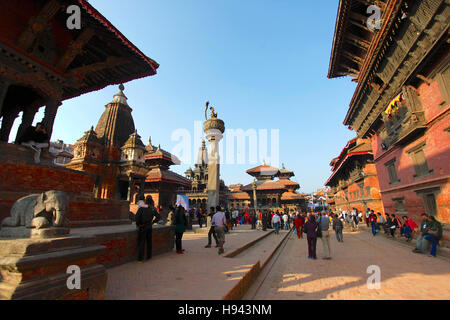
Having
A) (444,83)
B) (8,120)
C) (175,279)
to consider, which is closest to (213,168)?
(175,279)

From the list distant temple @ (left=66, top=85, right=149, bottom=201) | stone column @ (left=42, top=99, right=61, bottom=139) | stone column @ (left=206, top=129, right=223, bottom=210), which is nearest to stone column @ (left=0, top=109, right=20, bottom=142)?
stone column @ (left=42, top=99, right=61, bottom=139)

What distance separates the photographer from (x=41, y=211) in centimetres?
272

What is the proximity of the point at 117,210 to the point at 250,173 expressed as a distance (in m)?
41.3

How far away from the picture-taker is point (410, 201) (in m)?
11.6

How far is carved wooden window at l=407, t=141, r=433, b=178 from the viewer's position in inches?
396

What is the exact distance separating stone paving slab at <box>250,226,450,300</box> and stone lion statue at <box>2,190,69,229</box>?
3495mm

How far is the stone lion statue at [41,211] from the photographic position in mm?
2705

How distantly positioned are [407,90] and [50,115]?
53.0ft

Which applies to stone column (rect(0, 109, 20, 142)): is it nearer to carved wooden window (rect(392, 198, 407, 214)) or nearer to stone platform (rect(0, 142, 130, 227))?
stone platform (rect(0, 142, 130, 227))

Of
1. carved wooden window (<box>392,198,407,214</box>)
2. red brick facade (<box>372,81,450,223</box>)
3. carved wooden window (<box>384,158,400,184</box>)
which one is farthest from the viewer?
carved wooden window (<box>384,158,400,184</box>)

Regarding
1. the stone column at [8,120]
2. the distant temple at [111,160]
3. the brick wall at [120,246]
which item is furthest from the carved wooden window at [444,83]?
the distant temple at [111,160]

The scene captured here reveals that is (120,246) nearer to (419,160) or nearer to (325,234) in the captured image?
(325,234)

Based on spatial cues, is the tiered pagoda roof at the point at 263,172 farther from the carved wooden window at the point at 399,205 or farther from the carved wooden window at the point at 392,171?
the carved wooden window at the point at 399,205

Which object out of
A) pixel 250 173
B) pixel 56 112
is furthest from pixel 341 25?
pixel 250 173
